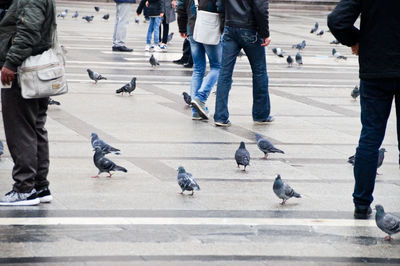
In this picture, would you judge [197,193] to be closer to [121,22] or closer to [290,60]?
[290,60]

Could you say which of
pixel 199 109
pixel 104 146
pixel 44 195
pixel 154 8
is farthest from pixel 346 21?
pixel 154 8

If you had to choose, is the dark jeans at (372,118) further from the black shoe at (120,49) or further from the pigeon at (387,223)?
the black shoe at (120,49)

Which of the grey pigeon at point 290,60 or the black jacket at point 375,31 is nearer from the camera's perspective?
the black jacket at point 375,31

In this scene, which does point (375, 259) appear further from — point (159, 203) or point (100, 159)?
point (100, 159)

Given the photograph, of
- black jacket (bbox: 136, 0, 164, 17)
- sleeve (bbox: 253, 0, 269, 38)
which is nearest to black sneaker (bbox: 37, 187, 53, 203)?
sleeve (bbox: 253, 0, 269, 38)

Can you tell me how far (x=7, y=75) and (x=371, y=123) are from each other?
2841mm

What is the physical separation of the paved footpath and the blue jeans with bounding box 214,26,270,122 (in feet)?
0.86

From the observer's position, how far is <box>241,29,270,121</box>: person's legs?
427 inches

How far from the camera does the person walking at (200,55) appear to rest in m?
11.4

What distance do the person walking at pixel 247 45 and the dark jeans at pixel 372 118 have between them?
13.1 feet

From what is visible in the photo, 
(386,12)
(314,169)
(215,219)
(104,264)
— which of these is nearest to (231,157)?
(314,169)

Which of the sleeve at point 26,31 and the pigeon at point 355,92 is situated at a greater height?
the sleeve at point 26,31

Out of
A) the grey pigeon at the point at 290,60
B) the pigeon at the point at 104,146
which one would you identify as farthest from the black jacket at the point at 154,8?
the pigeon at the point at 104,146

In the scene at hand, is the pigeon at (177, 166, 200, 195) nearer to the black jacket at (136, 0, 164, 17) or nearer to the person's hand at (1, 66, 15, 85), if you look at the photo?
the person's hand at (1, 66, 15, 85)
